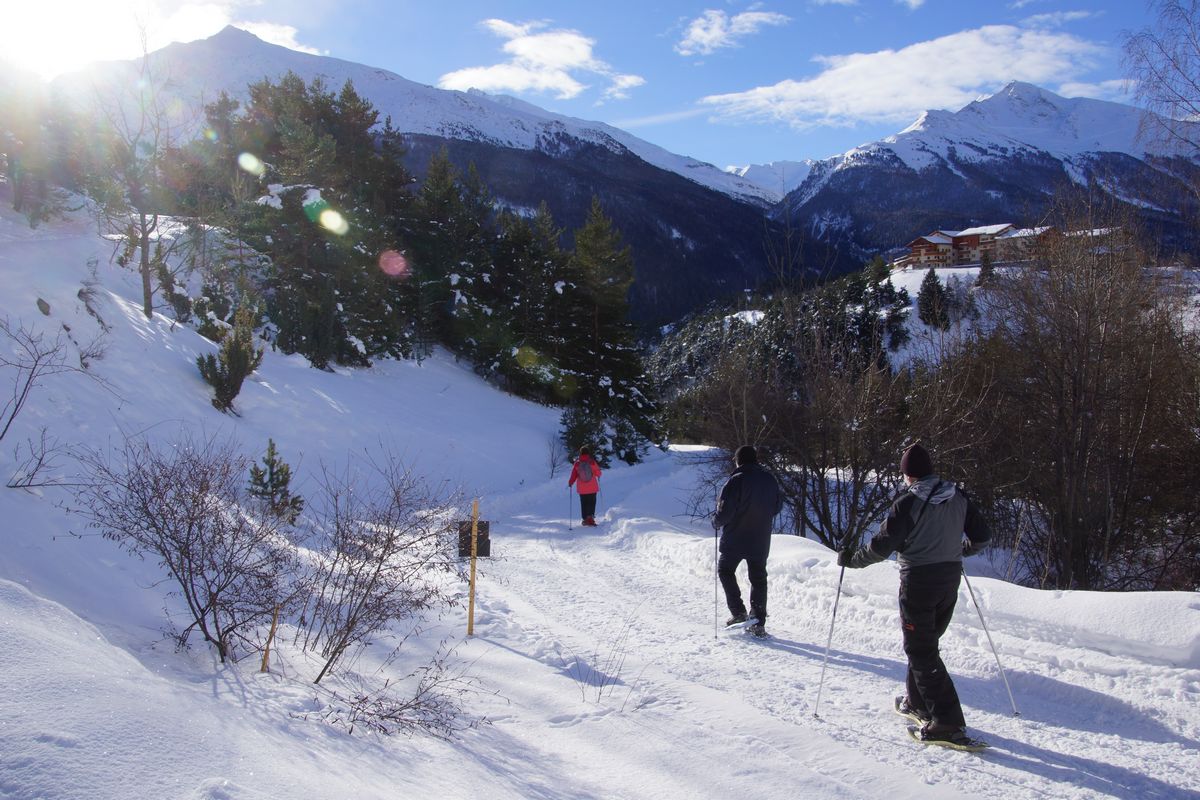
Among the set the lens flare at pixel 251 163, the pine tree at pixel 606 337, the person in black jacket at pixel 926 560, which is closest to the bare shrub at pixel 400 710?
the person in black jacket at pixel 926 560

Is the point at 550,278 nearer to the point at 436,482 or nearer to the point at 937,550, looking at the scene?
the point at 436,482

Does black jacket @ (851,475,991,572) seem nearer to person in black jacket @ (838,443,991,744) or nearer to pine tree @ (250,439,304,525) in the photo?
person in black jacket @ (838,443,991,744)

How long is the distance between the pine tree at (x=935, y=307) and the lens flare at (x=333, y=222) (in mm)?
18638

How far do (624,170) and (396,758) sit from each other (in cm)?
18226

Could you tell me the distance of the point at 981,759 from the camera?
4.16m

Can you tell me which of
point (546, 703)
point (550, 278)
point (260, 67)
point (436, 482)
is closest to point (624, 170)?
point (260, 67)

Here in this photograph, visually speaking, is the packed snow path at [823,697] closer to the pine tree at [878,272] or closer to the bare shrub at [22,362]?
the bare shrub at [22,362]

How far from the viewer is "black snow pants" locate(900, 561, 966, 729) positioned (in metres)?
4.38

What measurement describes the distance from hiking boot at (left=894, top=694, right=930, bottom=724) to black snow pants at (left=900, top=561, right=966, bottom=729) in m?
0.04

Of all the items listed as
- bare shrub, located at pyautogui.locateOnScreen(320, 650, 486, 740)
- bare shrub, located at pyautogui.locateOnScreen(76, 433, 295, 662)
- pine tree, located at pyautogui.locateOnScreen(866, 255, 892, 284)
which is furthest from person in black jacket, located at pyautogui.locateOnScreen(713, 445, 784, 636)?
pine tree, located at pyautogui.locateOnScreen(866, 255, 892, 284)

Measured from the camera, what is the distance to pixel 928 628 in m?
4.50

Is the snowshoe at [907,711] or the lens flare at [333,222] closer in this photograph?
the snowshoe at [907,711]

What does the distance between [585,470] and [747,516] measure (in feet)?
23.3

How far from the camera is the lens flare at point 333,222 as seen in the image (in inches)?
883
